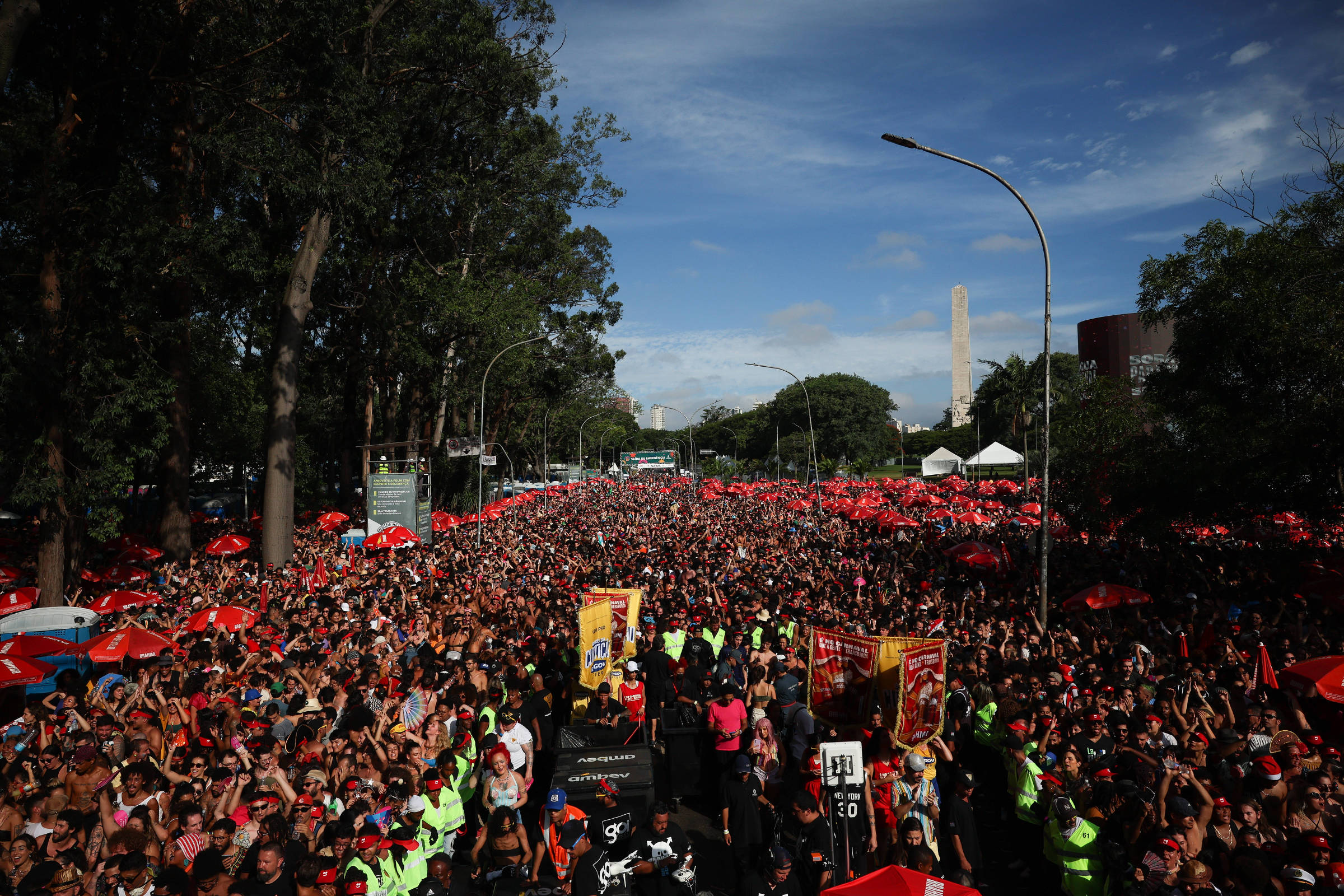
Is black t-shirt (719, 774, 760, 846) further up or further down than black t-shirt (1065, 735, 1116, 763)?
further down

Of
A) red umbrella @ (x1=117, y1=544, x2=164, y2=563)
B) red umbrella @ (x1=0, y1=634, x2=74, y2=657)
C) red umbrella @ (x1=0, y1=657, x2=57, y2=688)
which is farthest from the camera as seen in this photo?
red umbrella @ (x1=117, y1=544, x2=164, y2=563)

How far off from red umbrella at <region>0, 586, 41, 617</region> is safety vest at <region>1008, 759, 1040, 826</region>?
16.9 meters

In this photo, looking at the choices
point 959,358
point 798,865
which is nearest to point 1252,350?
point 798,865

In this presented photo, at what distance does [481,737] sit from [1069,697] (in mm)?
6198

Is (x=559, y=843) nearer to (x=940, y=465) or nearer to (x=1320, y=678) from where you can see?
(x=1320, y=678)

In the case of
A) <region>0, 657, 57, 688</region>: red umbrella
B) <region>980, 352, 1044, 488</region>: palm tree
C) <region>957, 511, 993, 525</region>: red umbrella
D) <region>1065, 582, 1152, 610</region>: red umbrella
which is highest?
<region>980, 352, 1044, 488</region>: palm tree

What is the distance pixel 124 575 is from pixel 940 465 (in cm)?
5719

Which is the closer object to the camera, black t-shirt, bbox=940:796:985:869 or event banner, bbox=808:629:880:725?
black t-shirt, bbox=940:796:985:869

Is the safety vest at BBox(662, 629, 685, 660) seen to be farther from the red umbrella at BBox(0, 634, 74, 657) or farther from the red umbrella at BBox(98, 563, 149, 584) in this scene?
the red umbrella at BBox(98, 563, 149, 584)

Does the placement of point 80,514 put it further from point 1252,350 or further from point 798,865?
point 1252,350

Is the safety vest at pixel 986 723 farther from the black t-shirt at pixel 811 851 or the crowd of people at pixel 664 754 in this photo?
the black t-shirt at pixel 811 851

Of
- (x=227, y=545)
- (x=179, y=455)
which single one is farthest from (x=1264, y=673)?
(x=179, y=455)

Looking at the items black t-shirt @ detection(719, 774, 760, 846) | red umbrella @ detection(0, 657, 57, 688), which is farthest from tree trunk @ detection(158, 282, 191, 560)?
black t-shirt @ detection(719, 774, 760, 846)

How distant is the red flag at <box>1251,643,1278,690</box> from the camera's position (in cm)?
951
